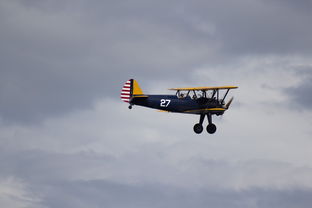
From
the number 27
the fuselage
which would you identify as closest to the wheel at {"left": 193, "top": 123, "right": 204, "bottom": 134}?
the fuselage

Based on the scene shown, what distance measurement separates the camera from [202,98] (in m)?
152

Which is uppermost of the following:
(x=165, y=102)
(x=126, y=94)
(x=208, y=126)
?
(x=126, y=94)

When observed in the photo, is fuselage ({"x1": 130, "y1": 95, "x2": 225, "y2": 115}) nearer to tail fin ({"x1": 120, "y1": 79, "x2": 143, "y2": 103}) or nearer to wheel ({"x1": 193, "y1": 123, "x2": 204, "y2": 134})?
tail fin ({"x1": 120, "y1": 79, "x2": 143, "y2": 103})

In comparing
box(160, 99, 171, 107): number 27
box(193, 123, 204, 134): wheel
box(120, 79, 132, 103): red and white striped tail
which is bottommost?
box(193, 123, 204, 134): wheel

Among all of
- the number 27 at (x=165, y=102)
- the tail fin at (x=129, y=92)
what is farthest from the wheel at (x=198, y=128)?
the tail fin at (x=129, y=92)

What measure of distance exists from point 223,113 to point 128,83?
8933 millimetres

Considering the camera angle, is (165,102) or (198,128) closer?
(165,102)

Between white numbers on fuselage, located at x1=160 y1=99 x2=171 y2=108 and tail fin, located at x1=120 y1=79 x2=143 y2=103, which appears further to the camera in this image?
tail fin, located at x1=120 y1=79 x2=143 y2=103

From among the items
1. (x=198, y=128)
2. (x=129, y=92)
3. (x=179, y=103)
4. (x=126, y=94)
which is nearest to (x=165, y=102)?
(x=179, y=103)

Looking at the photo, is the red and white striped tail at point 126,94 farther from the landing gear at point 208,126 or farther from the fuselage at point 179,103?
the landing gear at point 208,126

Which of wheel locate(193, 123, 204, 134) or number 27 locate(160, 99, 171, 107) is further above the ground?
number 27 locate(160, 99, 171, 107)

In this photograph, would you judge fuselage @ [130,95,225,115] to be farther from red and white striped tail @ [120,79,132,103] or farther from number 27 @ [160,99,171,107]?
red and white striped tail @ [120,79,132,103]

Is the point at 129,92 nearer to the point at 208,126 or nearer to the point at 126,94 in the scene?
the point at 126,94

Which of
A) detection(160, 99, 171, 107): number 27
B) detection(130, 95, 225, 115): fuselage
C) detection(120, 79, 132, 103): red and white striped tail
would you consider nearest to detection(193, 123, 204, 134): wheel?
detection(130, 95, 225, 115): fuselage
